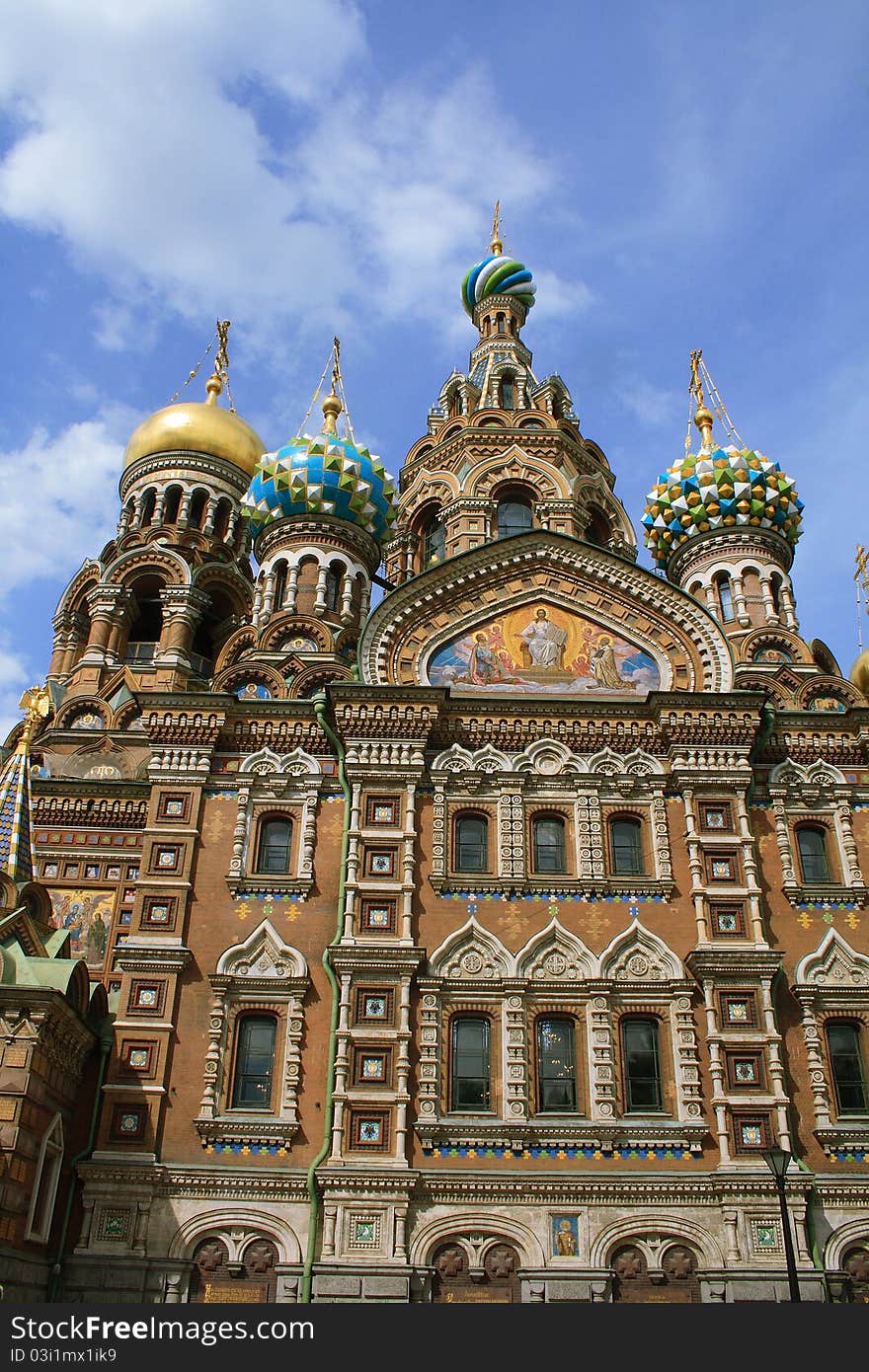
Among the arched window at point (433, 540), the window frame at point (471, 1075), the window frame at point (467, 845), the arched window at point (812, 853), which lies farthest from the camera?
the arched window at point (433, 540)

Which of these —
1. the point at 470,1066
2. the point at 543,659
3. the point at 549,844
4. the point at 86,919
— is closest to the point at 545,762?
the point at 549,844

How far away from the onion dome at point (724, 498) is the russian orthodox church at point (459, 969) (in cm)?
452

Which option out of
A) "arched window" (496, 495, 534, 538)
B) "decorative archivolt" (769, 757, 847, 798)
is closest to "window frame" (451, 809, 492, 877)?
"decorative archivolt" (769, 757, 847, 798)

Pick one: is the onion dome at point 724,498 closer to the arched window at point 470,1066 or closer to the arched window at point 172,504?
the arched window at point 172,504

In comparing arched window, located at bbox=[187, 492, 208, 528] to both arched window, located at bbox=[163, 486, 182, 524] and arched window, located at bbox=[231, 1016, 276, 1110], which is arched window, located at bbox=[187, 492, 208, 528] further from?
arched window, located at bbox=[231, 1016, 276, 1110]

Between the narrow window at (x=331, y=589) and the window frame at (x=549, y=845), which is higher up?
the narrow window at (x=331, y=589)

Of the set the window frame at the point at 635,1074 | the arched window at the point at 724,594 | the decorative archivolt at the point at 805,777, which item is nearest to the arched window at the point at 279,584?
the arched window at the point at 724,594

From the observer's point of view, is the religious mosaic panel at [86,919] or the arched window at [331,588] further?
the arched window at [331,588]

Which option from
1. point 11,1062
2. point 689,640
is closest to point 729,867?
point 689,640

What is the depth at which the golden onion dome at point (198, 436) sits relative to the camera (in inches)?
1038

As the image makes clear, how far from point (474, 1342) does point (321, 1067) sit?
424 centimetres

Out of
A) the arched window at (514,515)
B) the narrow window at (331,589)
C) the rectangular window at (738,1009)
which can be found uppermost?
the arched window at (514,515)

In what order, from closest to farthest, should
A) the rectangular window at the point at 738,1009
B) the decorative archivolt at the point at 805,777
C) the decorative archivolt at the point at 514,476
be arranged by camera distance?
the rectangular window at the point at 738,1009, the decorative archivolt at the point at 805,777, the decorative archivolt at the point at 514,476

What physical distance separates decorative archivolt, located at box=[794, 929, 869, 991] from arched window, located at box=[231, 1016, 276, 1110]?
541cm
